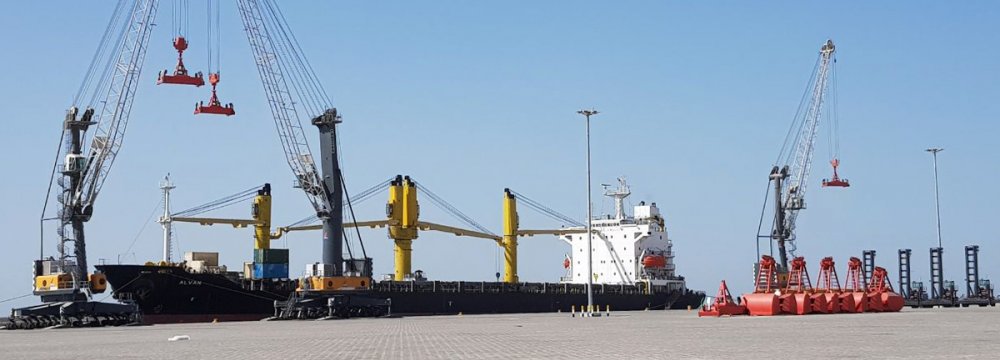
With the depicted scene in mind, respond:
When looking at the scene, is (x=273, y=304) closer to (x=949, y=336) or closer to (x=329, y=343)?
(x=329, y=343)

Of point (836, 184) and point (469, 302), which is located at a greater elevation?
point (836, 184)

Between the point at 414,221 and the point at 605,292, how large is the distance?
51.5 feet

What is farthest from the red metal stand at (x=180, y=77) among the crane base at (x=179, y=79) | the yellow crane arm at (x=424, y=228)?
the yellow crane arm at (x=424, y=228)

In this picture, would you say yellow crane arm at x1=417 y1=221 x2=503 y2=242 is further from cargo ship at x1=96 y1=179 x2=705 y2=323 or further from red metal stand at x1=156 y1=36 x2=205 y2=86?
red metal stand at x1=156 y1=36 x2=205 y2=86

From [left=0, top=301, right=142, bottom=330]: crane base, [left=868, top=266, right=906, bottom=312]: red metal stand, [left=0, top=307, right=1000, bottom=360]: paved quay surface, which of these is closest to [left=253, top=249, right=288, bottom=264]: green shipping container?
[left=0, top=301, right=142, bottom=330]: crane base

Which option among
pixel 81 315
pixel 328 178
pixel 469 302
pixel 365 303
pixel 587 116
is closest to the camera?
pixel 81 315

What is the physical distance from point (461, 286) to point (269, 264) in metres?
16.7

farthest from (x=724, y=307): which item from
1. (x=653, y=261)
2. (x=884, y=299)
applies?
(x=653, y=261)

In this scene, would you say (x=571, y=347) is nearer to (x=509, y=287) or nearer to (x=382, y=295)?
(x=382, y=295)

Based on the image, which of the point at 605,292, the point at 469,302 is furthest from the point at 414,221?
the point at 605,292

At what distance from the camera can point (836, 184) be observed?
96.9 metres

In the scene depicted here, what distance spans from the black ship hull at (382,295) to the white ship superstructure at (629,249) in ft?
6.90

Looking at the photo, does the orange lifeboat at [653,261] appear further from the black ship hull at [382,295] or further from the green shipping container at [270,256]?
the green shipping container at [270,256]

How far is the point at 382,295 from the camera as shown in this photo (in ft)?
239
